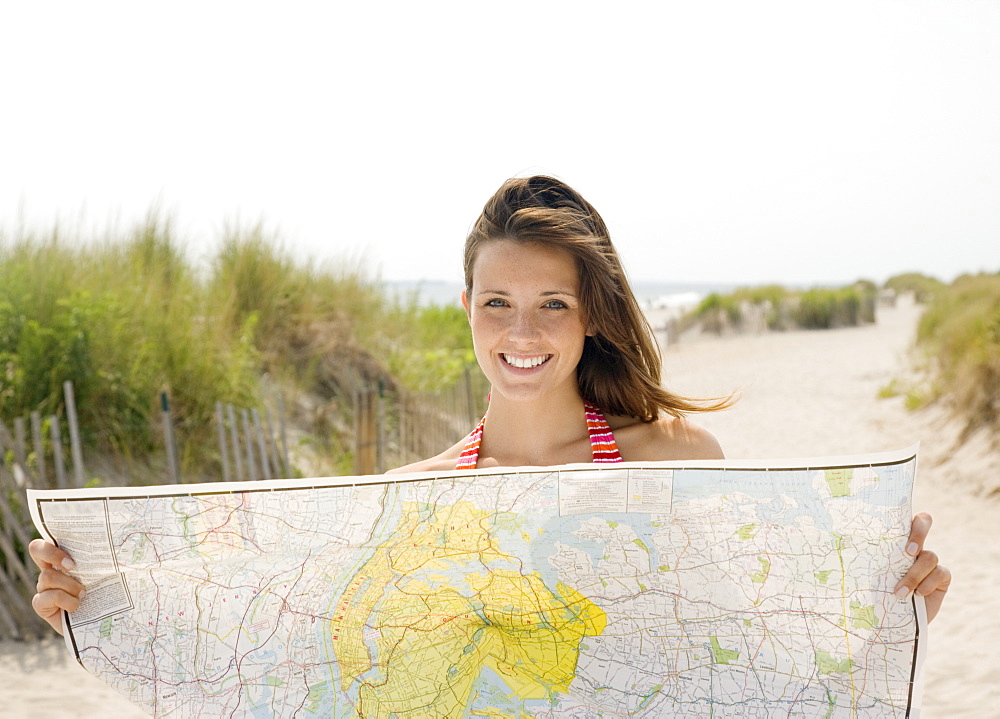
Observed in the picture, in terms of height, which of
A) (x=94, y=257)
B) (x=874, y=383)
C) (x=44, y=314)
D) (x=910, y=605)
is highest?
(x=94, y=257)

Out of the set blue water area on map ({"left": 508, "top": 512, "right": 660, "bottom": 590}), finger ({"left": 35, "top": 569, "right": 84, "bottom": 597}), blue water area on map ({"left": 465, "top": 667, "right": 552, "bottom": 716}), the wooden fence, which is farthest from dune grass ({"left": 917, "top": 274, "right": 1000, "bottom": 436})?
finger ({"left": 35, "top": 569, "right": 84, "bottom": 597})

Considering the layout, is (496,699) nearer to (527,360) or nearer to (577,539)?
(577,539)

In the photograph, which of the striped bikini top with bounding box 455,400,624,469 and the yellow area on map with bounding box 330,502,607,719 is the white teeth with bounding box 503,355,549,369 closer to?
the striped bikini top with bounding box 455,400,624,469

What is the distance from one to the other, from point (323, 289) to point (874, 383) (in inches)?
535

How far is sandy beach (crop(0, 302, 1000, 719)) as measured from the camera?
14.8 feet

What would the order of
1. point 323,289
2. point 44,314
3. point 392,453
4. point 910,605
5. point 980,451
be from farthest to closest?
point 323,289 < point 980,451 < point 392,453 < point 44,314 < point 910,605

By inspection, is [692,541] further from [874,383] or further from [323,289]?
[874,383]

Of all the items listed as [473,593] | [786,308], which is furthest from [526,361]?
[786,308]

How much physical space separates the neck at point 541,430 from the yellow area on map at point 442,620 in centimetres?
45

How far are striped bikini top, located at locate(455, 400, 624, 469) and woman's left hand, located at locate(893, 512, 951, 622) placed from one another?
0.65 meters

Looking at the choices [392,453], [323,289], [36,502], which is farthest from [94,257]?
[36,502]

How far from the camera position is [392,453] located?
7.90 m

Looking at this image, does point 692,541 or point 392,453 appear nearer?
point 692,541

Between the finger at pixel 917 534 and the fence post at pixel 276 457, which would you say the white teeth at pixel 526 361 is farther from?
the fence post at pixel 276 457
